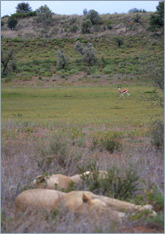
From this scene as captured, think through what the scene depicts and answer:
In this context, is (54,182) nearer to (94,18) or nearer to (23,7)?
(94,18)

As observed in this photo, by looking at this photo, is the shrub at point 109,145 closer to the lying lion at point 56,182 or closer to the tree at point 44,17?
the lying lion at point 56,182

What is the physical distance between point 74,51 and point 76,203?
175ft

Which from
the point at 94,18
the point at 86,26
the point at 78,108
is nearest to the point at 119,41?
the point at 86,26

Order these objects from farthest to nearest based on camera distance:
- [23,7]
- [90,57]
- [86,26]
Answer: [23,7] → [86,26] → [90,57]

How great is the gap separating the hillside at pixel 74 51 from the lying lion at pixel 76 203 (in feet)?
20.8

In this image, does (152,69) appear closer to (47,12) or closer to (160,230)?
(160,230)

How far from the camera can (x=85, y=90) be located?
108 feet

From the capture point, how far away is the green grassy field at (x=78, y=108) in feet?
55.7

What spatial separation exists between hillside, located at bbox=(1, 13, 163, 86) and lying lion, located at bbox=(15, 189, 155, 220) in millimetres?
6345

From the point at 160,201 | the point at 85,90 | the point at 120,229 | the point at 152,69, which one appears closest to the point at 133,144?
the point at 152,69

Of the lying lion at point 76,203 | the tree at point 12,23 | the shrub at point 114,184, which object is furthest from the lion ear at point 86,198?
the tree at point 12,23

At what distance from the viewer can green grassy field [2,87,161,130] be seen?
17.0 metres

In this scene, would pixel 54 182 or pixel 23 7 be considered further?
pixel 23 7

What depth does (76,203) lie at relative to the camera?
184 inches
